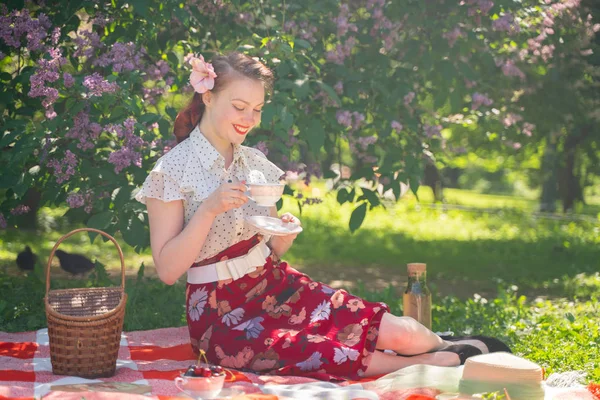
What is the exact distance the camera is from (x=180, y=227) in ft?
12.0

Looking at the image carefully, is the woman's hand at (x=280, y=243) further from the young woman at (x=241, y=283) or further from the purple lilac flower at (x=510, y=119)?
the purple lilac flower at (x=510, y=119)

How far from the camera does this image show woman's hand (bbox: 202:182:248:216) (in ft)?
11.1

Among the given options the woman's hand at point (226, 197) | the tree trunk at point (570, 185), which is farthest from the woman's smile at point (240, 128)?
the tree trunk at point (570, 185)

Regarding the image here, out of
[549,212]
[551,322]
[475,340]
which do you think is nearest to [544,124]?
[551,322]

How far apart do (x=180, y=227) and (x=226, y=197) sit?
0.36 meters

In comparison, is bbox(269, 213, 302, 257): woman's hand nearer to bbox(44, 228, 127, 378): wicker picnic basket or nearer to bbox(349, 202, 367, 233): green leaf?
bbox(44, 228, 127, 378): wicker picnic basket

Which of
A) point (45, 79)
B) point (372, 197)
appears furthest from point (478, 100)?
point (45, 79)

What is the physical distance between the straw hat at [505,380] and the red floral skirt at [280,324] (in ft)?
1.68

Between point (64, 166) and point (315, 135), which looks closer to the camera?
point (64, 166)

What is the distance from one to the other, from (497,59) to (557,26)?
64 cm

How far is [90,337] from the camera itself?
344cm

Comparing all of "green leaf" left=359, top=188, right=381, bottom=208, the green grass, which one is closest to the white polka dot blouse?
the green grass

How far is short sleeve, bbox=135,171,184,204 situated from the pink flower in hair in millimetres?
416

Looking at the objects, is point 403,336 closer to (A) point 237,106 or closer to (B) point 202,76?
(A) point 237,106
